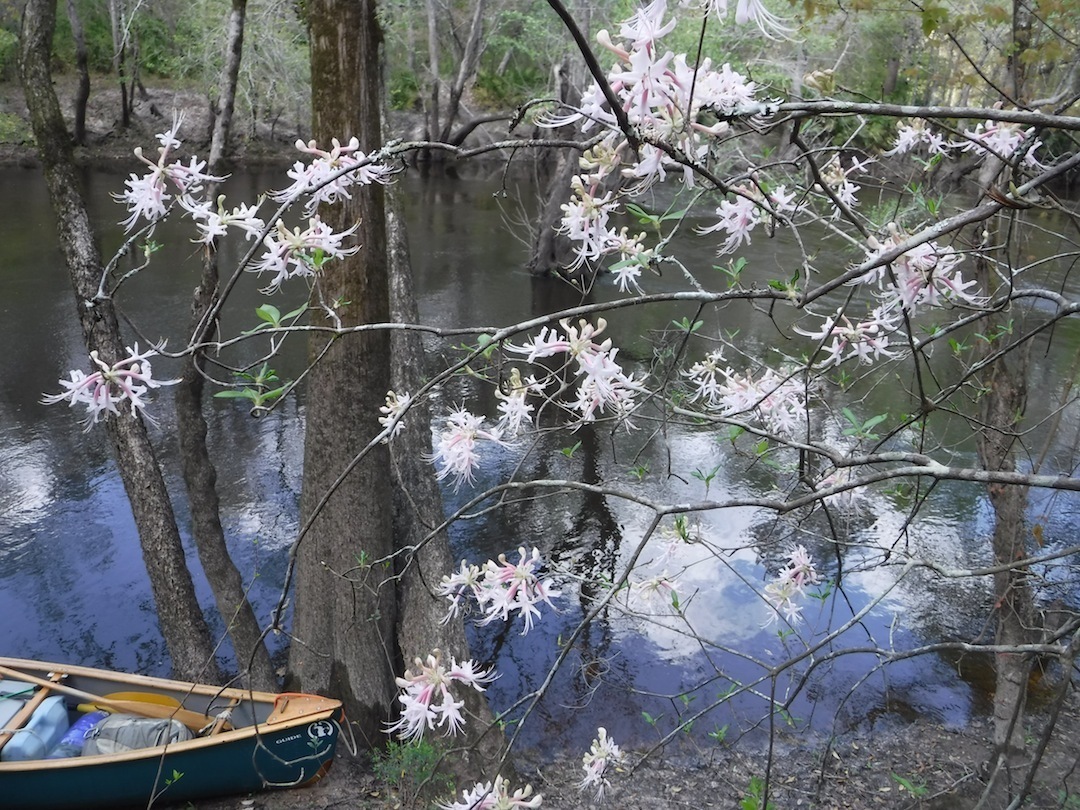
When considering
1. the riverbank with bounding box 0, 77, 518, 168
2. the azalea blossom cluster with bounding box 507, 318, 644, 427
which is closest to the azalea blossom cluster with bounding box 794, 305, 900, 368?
the azalea blossom cluster with bounding box 507, 318, 644, 427

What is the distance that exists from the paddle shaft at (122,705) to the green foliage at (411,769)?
1004 mm

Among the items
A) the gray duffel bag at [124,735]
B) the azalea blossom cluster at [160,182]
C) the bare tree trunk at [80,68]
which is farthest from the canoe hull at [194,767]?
the bare tree trunk at [80,68]

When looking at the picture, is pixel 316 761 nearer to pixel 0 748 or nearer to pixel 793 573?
pixel 0 748

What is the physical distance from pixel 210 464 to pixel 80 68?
13639 millimetres

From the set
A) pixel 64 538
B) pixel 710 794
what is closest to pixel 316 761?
pixel 710 794

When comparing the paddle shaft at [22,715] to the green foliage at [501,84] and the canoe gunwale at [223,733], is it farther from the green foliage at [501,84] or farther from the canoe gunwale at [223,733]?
the green foliage at [501,84]

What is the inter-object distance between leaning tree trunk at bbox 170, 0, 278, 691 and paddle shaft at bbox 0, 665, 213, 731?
1.20 ft

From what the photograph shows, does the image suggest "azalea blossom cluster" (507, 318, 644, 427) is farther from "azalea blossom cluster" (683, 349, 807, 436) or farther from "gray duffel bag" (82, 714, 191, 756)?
"gray duffel bag" (82, 714, 191, 756)

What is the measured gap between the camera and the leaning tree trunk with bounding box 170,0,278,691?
14.5 ft

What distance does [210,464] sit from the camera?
473cm

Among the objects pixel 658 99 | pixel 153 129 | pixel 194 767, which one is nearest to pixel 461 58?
pixel 153 129

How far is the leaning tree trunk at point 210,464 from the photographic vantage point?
173 inches

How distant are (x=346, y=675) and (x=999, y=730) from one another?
3203 mm

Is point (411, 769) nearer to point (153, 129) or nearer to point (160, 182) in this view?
point (160, 182)
